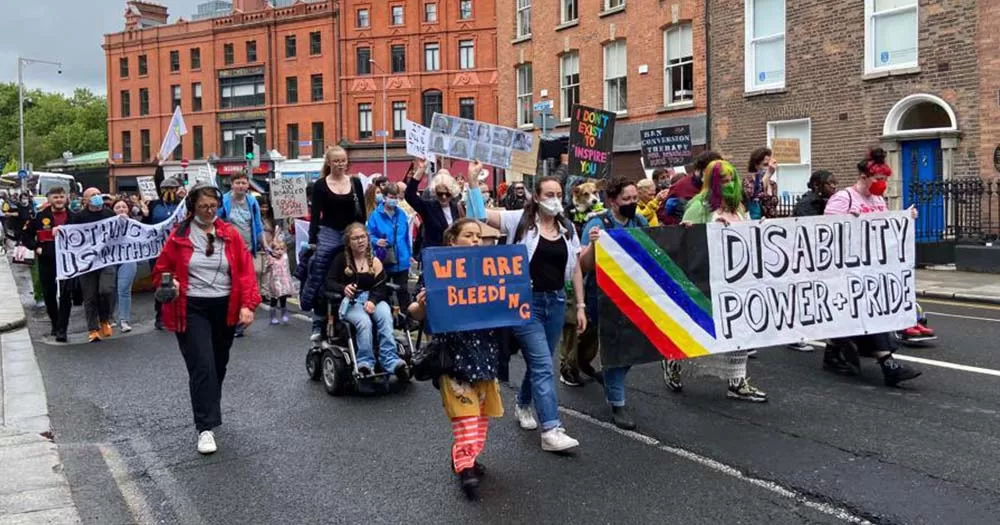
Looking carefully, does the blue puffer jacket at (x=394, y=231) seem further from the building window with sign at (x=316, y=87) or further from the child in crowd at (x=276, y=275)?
the building window with sign at (x=316, y=87)

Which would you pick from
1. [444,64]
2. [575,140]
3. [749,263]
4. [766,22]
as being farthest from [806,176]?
[444,64]

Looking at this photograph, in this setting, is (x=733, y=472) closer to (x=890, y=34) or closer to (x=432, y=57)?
(x=890, y=34)

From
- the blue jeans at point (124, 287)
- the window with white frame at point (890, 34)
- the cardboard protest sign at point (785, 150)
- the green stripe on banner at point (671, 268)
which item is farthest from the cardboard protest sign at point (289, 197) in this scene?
the window with white frame at point (890, 34)

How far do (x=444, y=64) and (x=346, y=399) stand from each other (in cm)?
4739

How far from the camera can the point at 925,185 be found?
17.7 metres

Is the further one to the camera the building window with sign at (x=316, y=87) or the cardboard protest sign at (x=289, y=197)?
the building window with sign at (x=316, y=87)

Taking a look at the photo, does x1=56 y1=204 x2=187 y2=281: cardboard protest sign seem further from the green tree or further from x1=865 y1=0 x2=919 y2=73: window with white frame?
the green tree

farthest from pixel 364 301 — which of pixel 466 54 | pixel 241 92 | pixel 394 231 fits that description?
pixel 241 92

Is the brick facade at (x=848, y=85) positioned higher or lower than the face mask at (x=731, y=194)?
higher

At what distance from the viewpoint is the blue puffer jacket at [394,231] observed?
29.1ft

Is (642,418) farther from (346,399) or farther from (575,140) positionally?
(575,140)

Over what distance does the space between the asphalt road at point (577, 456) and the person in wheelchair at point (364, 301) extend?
1.07 feet

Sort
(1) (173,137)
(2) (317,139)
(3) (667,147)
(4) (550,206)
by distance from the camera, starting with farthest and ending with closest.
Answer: (2) (317,139) → (3) (667,147) → (1) (173,137) → (4) (550,206)

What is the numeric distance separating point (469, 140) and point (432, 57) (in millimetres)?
44731
